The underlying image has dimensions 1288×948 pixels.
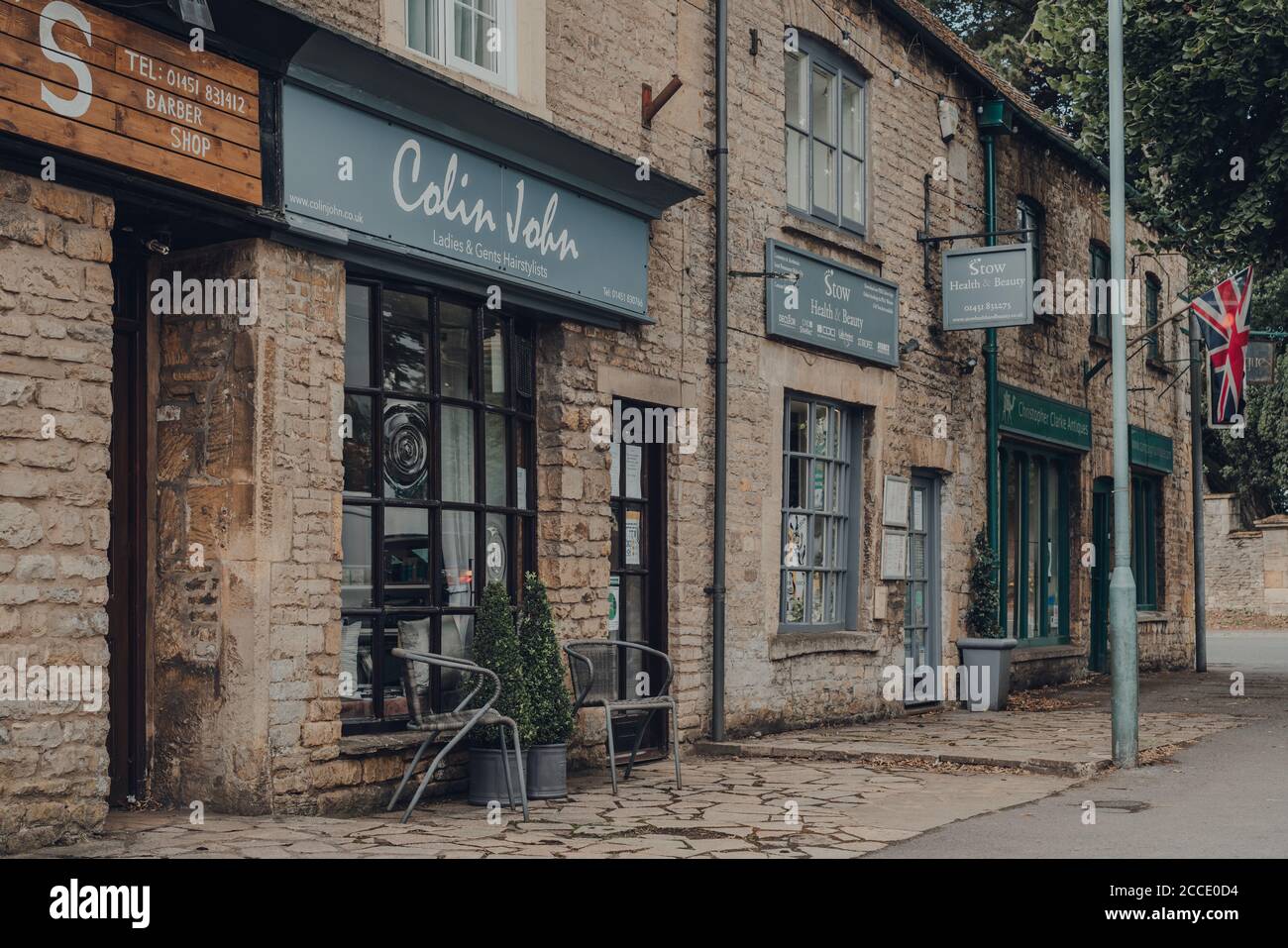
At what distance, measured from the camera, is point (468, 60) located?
922 cm

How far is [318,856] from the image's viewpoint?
6367 mm

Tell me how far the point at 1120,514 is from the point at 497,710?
4.48 m

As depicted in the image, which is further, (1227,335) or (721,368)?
(1227,335)

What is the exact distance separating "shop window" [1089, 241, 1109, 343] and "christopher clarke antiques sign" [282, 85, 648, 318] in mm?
10622

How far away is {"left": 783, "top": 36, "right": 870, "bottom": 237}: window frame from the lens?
12.7 meters

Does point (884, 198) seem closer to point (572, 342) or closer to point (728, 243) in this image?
point (728, 243)

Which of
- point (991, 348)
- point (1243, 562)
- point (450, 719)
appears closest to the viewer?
point (450, 719)

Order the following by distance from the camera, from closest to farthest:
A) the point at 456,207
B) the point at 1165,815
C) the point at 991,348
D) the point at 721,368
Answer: the point at 1165,815, the point at 456,207, the point at 721,368, the point at 991,348

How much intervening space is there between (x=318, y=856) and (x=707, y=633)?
5204 millimetres

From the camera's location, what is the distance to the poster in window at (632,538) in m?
10.8

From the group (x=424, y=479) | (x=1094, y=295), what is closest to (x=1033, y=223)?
(x=1094, y=295)

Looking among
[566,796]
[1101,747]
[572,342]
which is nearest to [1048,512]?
[1101,747]

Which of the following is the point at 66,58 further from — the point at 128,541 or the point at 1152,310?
the point at 1152,310

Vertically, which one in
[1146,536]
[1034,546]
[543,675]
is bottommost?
[543,675]
